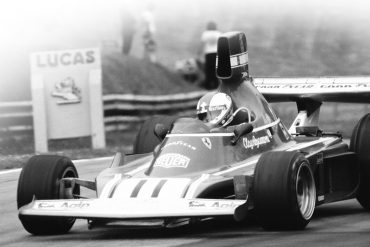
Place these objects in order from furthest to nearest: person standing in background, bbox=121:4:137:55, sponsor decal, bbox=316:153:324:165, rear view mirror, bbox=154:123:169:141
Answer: person standing in background, bbox=121:4:137:55 < rear view mirror, bbox=154:123:169:141 < sponsor decal, bbox=316:153:324:165

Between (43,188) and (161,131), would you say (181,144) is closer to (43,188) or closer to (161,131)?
(161,131)

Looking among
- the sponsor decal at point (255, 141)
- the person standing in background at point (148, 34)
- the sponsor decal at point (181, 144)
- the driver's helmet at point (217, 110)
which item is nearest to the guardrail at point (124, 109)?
the person standing in background at point (148, 34)

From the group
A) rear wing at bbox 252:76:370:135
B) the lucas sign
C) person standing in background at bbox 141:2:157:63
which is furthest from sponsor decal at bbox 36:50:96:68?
person standing in background at bbox 141:2:157:63

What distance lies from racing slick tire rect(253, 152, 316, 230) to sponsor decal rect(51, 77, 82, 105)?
8397mm

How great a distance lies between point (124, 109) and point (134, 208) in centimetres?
1161

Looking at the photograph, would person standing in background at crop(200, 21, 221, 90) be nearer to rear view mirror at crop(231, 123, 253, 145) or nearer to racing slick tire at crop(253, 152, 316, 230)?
rear view mirror at crop(231, 123, 253, 145)

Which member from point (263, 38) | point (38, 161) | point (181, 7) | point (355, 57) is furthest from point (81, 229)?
point (181, 7)

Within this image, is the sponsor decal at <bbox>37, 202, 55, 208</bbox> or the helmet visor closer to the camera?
the sponsor decal at <bbox>37, 202, 55, 208</bbox>

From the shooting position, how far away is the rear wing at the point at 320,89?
12562 mm

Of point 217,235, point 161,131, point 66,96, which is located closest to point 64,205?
point 217,235

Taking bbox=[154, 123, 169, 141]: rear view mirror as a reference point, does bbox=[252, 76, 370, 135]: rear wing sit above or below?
above

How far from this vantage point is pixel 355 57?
31.4 meters

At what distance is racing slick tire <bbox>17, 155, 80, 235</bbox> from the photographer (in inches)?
403

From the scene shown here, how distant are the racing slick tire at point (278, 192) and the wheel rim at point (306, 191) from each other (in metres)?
0.20
